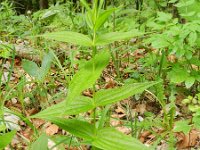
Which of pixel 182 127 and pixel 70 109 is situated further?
pixel 182 127

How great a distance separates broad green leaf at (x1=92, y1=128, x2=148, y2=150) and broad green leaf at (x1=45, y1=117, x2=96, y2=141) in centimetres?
3

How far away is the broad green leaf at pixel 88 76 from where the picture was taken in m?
0.97

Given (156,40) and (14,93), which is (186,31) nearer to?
(156,40)

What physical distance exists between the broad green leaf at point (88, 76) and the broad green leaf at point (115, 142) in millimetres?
190

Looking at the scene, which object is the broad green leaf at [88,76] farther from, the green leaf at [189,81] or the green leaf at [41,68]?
the green leaf at [189,81]

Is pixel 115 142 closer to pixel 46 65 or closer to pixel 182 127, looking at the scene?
pixel 182 127

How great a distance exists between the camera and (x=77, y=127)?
1.12 m

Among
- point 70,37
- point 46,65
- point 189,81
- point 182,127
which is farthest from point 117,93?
point 189,81

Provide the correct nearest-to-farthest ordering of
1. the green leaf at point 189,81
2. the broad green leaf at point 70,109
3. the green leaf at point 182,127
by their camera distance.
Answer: the broad green leaf at point 70,109
the green leaf at point 182,127
the green leaf at point 189,81

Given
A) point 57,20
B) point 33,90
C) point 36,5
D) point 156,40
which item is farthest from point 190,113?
point 36,5

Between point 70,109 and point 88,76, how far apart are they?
0.43ft

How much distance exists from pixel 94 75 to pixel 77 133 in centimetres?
21

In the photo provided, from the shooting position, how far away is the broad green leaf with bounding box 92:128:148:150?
105 centimetres

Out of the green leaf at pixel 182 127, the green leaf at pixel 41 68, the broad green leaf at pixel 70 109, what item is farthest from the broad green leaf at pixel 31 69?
the broad green leaf at pixel 70 109
